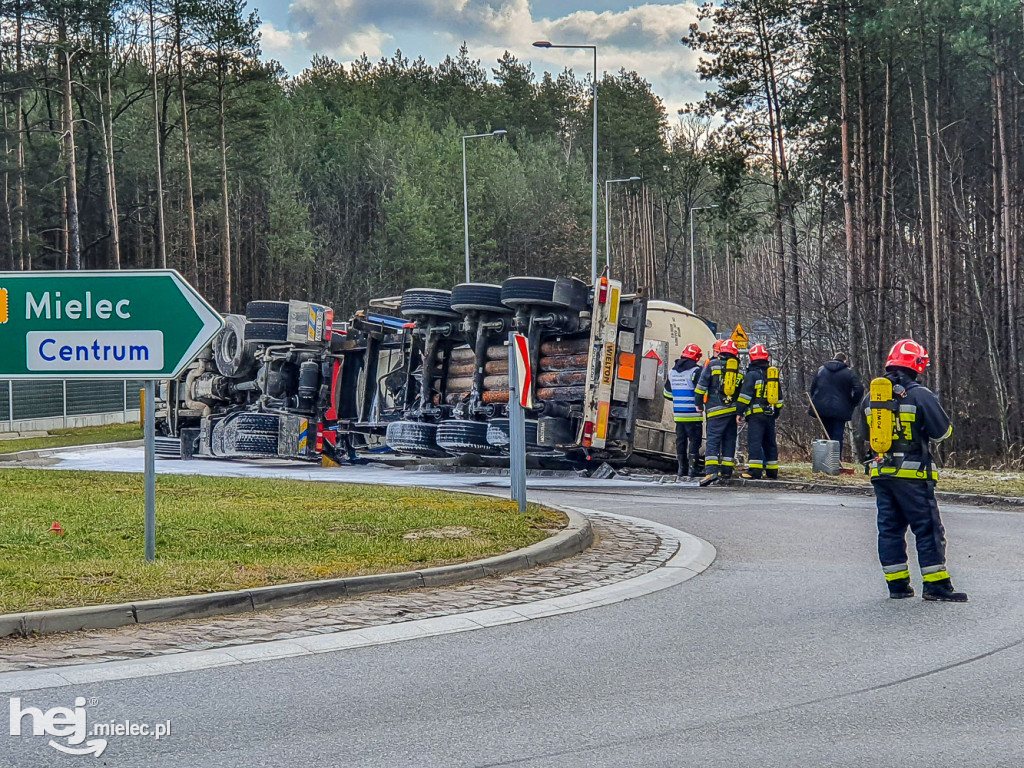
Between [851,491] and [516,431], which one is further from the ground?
[516,431]

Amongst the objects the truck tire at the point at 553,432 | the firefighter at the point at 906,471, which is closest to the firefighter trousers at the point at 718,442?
the truck tire at the point at 553,432

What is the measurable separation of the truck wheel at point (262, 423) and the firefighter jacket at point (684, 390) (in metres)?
8.10

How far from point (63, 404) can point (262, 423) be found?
19924mm

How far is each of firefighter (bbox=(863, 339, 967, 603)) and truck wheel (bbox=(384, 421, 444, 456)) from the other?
36.4 ft

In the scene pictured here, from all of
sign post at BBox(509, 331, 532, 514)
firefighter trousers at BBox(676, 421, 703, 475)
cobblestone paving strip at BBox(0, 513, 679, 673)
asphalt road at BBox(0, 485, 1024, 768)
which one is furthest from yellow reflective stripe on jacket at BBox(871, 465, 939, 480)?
firefighter trousers at BBox(676, 421, 703, 475)

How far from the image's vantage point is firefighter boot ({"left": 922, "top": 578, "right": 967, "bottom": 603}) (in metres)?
8.00

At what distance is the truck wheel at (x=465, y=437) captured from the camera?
18125 millimetres

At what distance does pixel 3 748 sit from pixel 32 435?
108 ft

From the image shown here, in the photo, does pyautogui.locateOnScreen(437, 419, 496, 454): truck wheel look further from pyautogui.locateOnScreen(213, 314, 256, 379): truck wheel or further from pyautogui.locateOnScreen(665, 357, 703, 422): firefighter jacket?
pyautogui.locateOnScreen(213, 314, 256, 379): truck wheel

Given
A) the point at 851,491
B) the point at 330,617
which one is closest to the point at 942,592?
the point at 330,617

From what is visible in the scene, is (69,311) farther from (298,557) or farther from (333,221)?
(333,221)

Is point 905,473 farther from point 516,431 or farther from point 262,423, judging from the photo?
point 262,423

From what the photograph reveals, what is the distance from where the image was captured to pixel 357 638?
22.6 feet

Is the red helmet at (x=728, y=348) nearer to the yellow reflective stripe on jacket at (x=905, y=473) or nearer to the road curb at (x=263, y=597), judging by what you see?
the road curb at (x=263, y=597)
